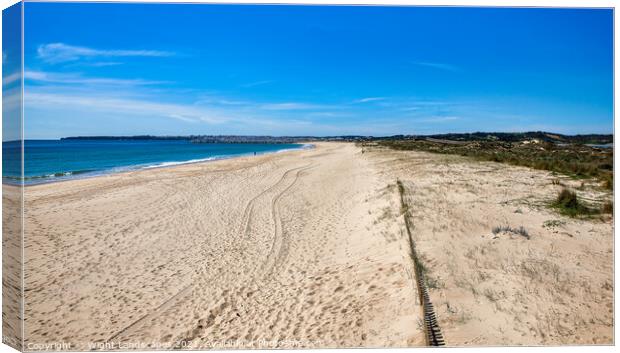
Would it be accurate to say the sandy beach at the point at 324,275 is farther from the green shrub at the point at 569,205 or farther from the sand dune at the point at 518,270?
the green shrub at the point at 569,205

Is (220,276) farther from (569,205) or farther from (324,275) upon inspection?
(569,205)

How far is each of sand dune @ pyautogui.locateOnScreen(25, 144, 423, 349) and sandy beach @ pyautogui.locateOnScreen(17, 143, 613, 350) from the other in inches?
0.9

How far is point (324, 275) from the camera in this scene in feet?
17.7

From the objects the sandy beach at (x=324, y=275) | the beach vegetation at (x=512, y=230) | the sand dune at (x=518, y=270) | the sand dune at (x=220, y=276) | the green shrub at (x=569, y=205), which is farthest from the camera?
Answer: the green shrub at (x=569, y=205)

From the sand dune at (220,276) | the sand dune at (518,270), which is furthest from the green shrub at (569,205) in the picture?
the sand dune at (220,276)

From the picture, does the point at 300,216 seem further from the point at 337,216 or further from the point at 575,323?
the point at 575,323

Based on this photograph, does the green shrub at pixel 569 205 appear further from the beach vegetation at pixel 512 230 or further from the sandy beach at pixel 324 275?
the beach vegetation at pixel 512 230

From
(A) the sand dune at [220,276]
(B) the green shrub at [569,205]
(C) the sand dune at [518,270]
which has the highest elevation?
(B) the green shrub at [569,205]

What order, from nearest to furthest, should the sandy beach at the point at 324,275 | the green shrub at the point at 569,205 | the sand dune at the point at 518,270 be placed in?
1. the sand dune at the point at 518,270
2. the sandy beach at the point at 324,275
3. the green shrub at the point at 569,205

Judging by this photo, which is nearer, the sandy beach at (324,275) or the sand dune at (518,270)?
the sand dune at (518,270)

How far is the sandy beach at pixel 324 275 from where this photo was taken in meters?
3.71

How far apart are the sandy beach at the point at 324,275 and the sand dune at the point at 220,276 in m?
0.02

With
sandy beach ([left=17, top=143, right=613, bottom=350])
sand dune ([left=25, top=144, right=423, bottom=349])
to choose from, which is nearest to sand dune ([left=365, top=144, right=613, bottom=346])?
sandy beach ([left=17, top=143, right=613, bottom=350])

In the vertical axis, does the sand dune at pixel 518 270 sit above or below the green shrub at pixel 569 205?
below
